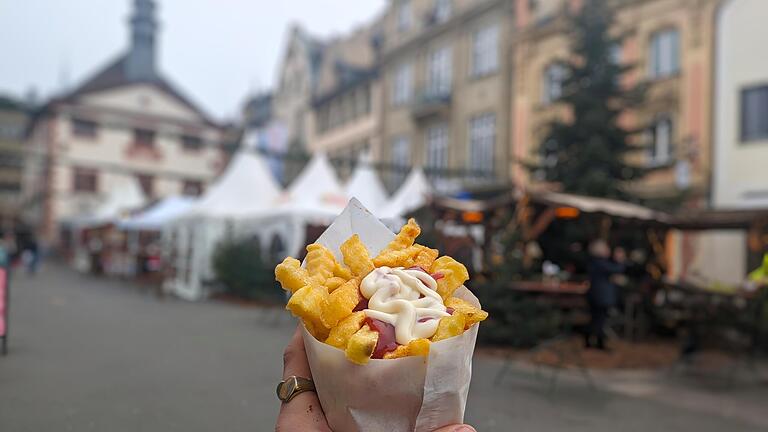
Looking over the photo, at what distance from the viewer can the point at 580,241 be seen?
13.0 meters

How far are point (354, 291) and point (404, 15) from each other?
30.5m

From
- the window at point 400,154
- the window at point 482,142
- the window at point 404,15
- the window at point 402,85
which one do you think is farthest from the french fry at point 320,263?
the window at point 404,15

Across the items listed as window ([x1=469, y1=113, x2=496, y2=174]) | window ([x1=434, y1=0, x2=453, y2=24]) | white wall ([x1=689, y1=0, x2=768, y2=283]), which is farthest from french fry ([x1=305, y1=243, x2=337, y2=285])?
window ([x1=434, y1=0, x2=453, y2=24])

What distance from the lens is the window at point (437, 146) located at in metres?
27.2

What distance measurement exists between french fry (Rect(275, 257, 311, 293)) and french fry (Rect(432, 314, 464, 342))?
446mm

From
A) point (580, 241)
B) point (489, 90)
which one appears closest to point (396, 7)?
point (489, 90)

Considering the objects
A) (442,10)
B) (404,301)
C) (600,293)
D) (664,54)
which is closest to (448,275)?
(404,301)

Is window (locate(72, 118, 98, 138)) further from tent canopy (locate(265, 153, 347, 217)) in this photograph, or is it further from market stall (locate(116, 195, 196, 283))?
tent canopy (locate(265, 153, 347, 217))

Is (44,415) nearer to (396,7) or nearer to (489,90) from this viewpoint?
(489,90)

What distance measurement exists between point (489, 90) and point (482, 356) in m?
16.8

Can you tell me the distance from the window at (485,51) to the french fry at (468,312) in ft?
76.1

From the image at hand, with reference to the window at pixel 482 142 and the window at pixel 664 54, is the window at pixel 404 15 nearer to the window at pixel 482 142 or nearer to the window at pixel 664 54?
the window at pixel 482 142

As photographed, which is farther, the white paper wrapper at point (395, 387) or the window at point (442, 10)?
the window at point (442, 10)

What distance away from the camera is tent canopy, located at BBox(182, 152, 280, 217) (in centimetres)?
1755
